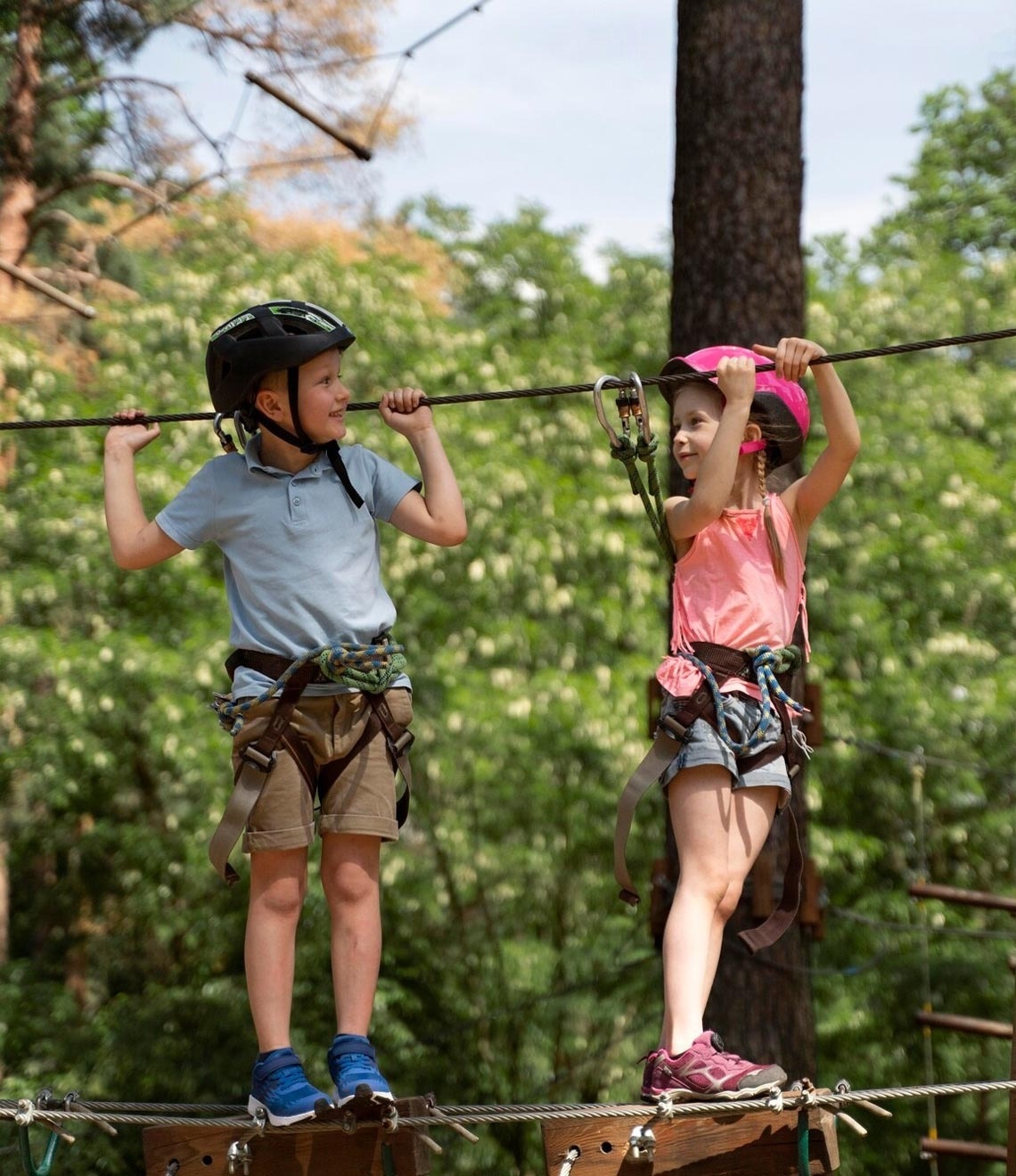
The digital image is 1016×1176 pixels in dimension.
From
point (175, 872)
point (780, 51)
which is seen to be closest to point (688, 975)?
point (780, 51)

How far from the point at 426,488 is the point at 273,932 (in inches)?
37.6

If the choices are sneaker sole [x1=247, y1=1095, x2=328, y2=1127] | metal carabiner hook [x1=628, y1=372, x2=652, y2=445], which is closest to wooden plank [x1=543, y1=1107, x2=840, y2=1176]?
sneaker sole [x1=247, y1=1095, x2=328, y2=1127]

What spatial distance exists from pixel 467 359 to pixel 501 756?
9.56 feet

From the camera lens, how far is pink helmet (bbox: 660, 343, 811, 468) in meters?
3.51

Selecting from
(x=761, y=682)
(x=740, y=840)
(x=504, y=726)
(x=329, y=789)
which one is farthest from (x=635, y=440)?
(x=504, y=726)

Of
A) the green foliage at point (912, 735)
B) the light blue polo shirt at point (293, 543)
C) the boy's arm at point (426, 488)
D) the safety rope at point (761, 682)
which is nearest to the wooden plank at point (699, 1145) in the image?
the safety rope at point (761, 682)

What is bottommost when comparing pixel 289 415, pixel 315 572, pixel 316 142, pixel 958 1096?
pixel 958 1096

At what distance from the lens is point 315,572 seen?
11.1ft

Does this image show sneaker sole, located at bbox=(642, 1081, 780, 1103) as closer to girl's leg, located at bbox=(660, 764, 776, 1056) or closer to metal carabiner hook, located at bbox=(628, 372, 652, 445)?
girl's leg, located at bbox=(660, 764, 776, 1056)

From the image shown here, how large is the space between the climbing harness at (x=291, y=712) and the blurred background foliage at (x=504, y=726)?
21.8 feet

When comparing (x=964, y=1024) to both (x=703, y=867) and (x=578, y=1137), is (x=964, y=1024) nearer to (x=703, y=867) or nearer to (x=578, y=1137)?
(x=703, y=867)

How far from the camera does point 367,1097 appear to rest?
9.96 ft

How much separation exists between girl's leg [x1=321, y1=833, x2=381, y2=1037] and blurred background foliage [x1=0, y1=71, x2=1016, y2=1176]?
6.63 meters

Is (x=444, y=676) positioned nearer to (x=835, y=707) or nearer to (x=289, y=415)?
(x=835, y=707)
